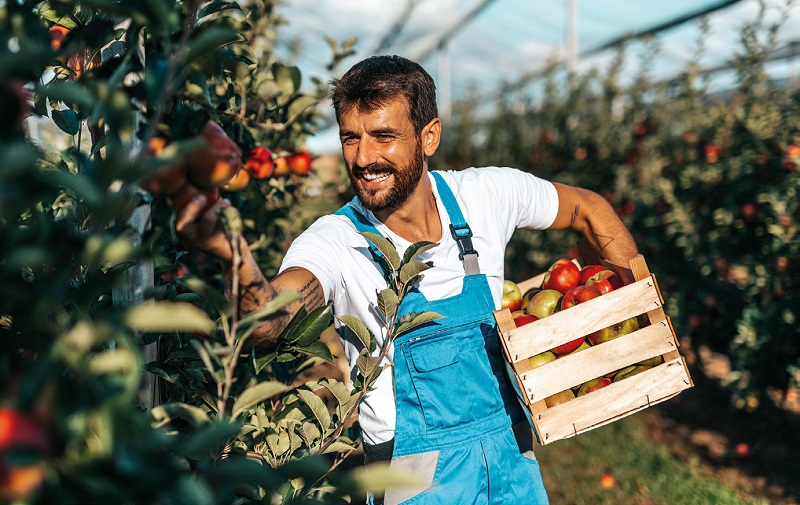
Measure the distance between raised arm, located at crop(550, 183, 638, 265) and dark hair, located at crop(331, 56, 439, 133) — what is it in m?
0.52

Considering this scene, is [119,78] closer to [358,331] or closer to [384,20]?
[358,331]

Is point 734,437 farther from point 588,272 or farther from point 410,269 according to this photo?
point 410,269

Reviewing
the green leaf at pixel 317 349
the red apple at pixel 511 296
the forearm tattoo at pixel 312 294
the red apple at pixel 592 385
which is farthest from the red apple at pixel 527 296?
the green leaf at pixel 317 349

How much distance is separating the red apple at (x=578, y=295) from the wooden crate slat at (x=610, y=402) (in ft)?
0.74

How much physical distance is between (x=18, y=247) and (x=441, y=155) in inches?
401

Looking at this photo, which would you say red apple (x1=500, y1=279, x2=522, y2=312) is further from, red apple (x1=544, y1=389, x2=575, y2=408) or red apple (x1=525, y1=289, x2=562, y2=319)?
red apple (x1=544, y1=389, x2=575, y2=408)

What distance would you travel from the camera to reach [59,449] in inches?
21.7

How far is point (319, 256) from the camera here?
1.52m

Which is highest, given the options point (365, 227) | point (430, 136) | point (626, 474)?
point (430, 136)

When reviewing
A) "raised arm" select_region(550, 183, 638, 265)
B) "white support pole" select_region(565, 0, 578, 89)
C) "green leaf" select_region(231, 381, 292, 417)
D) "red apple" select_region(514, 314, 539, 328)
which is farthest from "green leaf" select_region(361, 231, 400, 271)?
"white support pole" select_region(565, 0, 578, 89)

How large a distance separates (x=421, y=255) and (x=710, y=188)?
2962mm

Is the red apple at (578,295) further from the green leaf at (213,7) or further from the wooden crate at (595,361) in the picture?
the green leaf at (213,7)

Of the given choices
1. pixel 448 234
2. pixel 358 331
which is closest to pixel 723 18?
pixel 448 234

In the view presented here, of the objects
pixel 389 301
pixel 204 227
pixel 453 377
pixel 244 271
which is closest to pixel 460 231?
pixel 453 377
